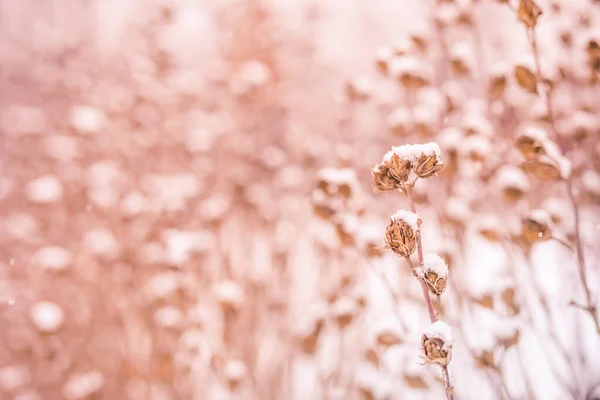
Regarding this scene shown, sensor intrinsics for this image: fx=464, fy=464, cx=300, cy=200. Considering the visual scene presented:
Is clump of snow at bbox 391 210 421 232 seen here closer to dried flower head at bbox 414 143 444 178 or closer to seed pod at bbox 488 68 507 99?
dried flower head at bbox 414 143 444 178

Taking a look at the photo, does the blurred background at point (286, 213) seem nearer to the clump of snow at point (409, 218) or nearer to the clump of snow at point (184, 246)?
the clump of snow at point (184, 246)

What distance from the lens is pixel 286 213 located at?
258cm

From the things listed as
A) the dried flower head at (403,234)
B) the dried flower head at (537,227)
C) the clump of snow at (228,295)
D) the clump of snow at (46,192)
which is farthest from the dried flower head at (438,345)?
the clump of snow at (46,192)

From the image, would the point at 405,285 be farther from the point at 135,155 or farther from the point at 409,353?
the point at 135,155

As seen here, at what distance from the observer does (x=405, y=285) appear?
6.17 feet

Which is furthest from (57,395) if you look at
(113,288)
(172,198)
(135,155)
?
(135,155)

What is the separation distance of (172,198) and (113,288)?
55 cm

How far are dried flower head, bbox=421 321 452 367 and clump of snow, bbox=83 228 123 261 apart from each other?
1.62 metres

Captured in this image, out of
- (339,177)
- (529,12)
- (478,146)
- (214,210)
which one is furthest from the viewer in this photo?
(214,210)

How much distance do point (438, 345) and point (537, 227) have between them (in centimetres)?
44

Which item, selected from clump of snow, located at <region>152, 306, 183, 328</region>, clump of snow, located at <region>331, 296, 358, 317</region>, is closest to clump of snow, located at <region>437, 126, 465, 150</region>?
clump of snow, located at <region>331, 296, 358, 317</region>

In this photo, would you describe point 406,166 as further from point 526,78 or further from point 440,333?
point 526,78

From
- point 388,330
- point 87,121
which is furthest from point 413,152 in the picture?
point 87,121

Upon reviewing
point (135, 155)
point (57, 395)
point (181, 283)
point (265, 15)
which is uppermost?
point (265, 15)
